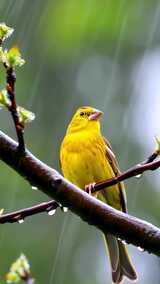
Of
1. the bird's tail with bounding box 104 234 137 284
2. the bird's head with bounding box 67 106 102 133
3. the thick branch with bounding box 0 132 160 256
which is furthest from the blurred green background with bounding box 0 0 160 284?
the thick branch with bounding box 0 132 160 256

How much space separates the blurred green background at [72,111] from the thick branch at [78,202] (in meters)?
2.92

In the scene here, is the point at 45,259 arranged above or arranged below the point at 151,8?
below

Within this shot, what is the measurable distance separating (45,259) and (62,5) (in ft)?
8.95

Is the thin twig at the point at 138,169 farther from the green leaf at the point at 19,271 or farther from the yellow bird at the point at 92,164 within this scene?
the yellow bird at the point at 92,164

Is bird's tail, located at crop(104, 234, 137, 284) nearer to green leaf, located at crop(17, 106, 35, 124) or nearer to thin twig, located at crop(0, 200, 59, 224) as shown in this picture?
thin twig, located at crop(0, 200, 59, 224)

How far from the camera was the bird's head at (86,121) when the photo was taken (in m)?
3.98

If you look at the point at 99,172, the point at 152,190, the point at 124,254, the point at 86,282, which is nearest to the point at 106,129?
the point at 152,190

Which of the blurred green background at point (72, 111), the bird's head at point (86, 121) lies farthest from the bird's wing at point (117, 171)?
the blurred green background at point (72, 111)

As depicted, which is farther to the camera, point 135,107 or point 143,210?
point 135,107

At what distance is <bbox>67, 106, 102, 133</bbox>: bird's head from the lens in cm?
398

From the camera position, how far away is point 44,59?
5.92m

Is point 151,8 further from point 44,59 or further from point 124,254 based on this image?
point 124,254

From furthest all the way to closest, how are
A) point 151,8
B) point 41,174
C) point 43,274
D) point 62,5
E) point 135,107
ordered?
1. point 135,107
2. point 43,274
3. point 151,8
4. point 62,5
5. point 41,174

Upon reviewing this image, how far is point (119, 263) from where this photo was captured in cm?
266
